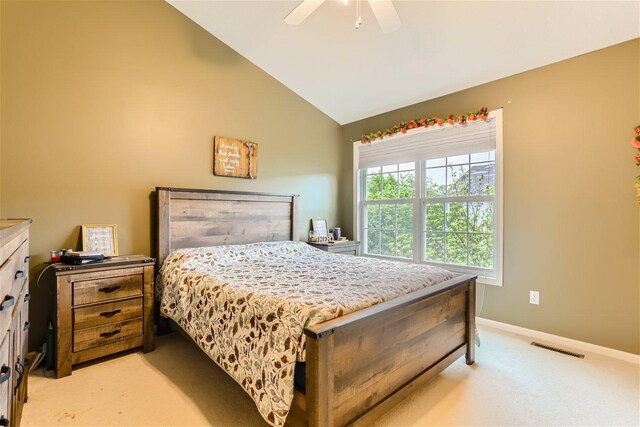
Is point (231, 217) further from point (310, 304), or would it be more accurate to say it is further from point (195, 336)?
point (310, 304)

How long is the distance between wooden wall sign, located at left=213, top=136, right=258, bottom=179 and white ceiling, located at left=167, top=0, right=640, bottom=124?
1.05 metres

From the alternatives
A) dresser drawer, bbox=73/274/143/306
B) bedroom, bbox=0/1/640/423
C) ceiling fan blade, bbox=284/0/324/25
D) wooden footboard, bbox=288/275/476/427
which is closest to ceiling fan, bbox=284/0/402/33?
ceiling fan blade, bbox=284/0/324/25

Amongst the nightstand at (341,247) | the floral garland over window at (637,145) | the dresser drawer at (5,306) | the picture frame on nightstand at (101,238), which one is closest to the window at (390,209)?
the nightstand at (341,247)

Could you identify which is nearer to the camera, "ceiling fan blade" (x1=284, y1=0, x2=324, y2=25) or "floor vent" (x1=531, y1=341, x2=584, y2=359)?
"ceiling fan blade" (x1=284, y1=0, x2=324, y2=25)

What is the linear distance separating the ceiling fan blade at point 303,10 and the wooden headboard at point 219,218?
5.99 feet

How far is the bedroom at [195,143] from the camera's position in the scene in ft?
7.88

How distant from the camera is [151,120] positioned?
2.94 m

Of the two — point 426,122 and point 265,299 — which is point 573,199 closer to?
point 426,122

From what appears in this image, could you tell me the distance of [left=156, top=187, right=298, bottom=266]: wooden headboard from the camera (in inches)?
114

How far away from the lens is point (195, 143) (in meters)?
3.23

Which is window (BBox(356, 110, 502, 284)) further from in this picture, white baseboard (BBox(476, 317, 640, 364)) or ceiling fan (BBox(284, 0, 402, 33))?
ceiling fan (BBox(284, 0, 402, 33))

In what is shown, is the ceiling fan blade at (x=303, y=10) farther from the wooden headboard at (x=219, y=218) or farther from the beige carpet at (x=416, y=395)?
the beige carpet at (x=416, y=395)

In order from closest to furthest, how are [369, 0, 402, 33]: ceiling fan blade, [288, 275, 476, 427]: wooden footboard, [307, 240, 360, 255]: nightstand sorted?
[288, 275, 476, 427]: wooden footboard, [369, 0, 402, 33]: ceiling fan blade, [307, 240, 360, 255]: nightstand

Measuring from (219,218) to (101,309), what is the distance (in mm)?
1297
